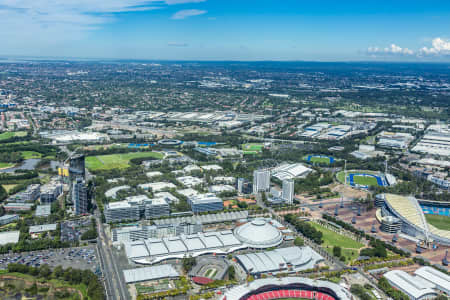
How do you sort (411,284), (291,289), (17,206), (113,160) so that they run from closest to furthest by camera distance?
(291,289) → (411,284) → (17,206) → (113,160)

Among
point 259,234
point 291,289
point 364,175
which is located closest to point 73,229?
point 259,234

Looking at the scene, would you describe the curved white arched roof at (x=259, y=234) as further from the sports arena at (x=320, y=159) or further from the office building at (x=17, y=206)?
the sports arena at (x=320, y=159)

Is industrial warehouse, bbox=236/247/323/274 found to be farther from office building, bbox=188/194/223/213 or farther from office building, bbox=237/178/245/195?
office building, bbox=237/178/245/195

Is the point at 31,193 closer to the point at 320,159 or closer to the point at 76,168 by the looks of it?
the point at 76,168

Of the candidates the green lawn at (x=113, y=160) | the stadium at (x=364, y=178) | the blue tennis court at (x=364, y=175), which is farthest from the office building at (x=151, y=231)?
the stadium at (x=364, y=178)

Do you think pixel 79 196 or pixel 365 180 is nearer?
pixel 79 196

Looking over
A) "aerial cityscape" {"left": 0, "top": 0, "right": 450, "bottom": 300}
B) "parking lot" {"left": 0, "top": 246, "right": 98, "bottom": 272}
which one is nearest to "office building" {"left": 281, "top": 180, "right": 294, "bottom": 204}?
"aerial cityscape" {"left": 0, "top": 0, "right": 450, "bottom": 300}

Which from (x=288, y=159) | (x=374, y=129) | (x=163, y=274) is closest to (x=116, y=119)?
(x=288, y=159)

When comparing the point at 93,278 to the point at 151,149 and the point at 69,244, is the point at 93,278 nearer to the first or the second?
the point at 69,244
